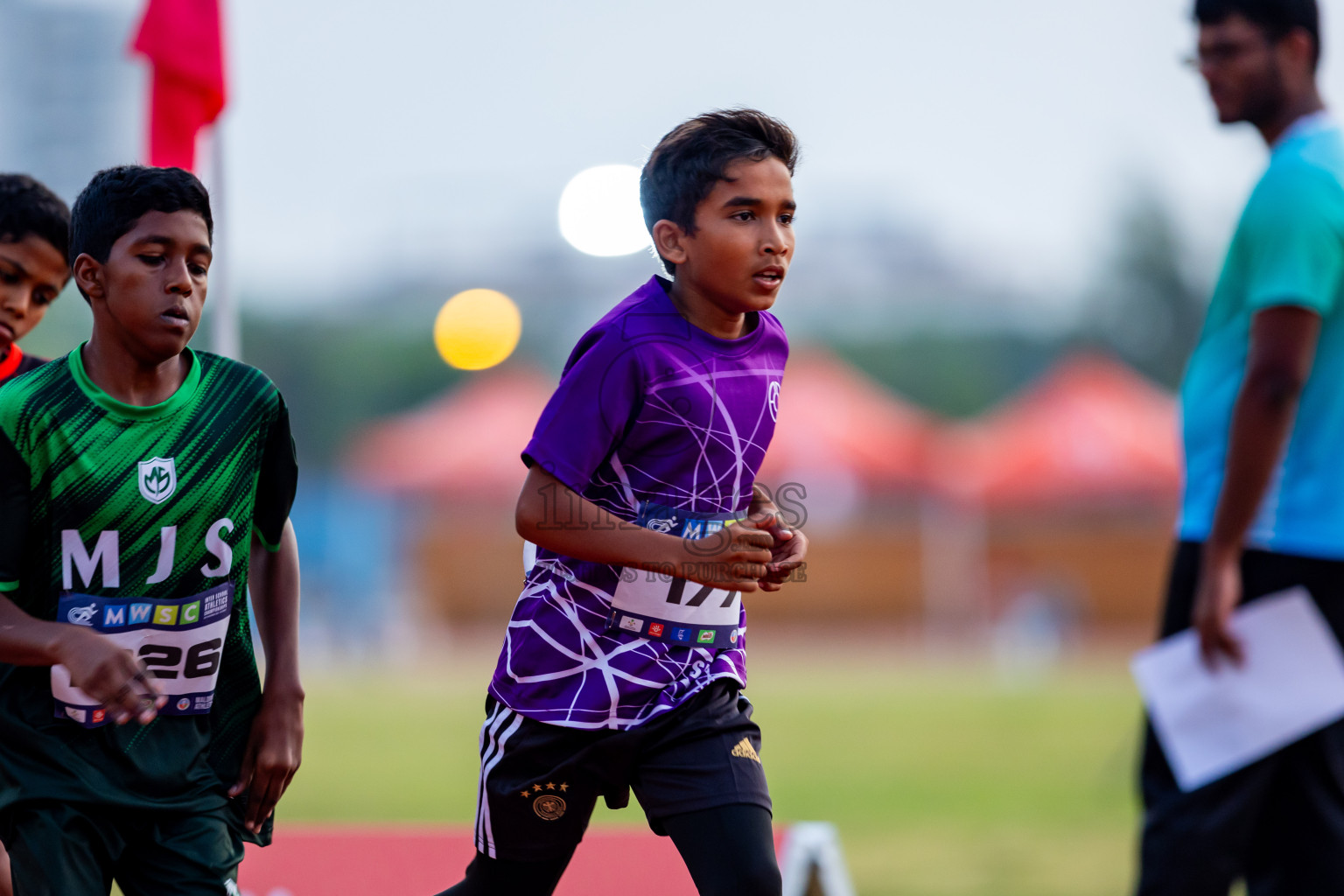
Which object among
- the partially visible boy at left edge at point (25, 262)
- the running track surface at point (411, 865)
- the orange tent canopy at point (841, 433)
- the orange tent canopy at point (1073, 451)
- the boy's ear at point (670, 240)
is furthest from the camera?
the orange tent canopy at point (841, 433)

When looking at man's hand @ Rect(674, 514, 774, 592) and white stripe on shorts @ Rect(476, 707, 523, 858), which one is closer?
man's hand @ Rect(674, 514, 774, 592)

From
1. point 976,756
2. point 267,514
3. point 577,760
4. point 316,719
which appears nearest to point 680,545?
point 577,760

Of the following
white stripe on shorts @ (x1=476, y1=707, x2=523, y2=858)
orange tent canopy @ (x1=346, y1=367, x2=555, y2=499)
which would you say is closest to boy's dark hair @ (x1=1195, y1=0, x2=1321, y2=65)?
white stripe on shorts @ (x1=476, y1=707, x2=523, y2=858)

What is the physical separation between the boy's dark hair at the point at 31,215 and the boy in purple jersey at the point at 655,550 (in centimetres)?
126

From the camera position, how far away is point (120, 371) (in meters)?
2.54

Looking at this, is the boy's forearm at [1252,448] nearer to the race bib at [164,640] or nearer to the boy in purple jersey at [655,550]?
the boy in purple jersey at [655,550]

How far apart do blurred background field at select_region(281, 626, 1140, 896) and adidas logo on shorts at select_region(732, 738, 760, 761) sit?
1.50 metres

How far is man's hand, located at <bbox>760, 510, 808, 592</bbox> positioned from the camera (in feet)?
8.52

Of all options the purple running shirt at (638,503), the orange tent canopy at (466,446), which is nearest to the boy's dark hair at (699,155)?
the purple running shirt at (638,503)

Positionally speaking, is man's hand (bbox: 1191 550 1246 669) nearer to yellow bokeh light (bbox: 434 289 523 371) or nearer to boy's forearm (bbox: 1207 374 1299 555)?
boy's forearm (bbox: 1207 374 1299 555)

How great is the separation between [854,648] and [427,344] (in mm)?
35490

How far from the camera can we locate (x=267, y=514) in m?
2.73

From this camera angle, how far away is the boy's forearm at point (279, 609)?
2.67 meters

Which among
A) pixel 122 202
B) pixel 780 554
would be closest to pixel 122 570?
pixel 122 202
